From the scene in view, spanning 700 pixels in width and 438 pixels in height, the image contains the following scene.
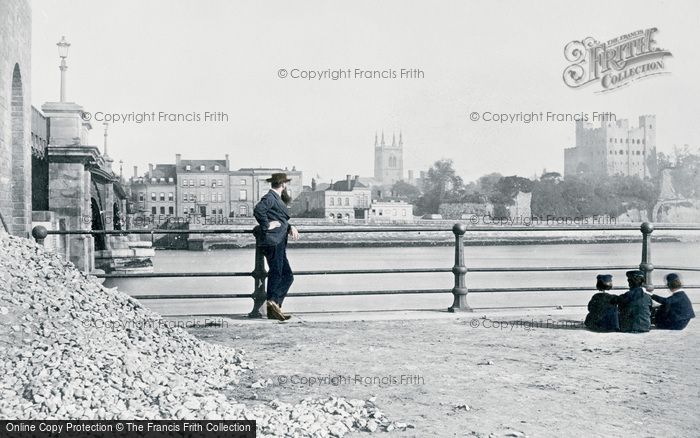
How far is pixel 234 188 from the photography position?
10494 centimetres

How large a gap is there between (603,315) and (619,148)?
11887 cm

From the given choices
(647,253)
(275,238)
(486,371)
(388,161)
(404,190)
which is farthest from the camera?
(388,161)

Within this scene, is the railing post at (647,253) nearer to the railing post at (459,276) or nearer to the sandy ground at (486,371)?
the sandy ground at (486,371)

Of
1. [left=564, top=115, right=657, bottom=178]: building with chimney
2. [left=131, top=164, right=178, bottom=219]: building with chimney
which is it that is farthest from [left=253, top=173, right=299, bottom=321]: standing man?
[left=564, top=115, right=657, bottom=178]: building with chimney

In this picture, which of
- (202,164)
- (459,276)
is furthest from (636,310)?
(202,164)

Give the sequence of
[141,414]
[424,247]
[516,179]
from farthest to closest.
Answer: [516,179]
[424,247]
[141,414]

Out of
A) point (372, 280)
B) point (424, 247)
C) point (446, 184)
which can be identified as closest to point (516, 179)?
point (446, 184)

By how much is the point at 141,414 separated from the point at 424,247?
72.9 meters

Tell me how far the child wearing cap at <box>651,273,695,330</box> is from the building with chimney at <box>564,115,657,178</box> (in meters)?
113

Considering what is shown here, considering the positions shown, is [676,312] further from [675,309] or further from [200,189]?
[200,189]

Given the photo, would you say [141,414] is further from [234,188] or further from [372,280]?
[234,188]

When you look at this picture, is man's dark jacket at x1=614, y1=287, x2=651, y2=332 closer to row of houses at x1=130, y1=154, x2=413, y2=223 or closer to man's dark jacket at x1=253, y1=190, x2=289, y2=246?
man's dark jacket at x1=253, y1=190, x2=289, y2=246

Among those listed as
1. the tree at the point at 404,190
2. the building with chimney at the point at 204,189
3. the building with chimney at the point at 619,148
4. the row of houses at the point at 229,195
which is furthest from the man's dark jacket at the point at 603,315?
the tree at the point at 404,190

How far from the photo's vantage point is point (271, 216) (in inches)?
291
